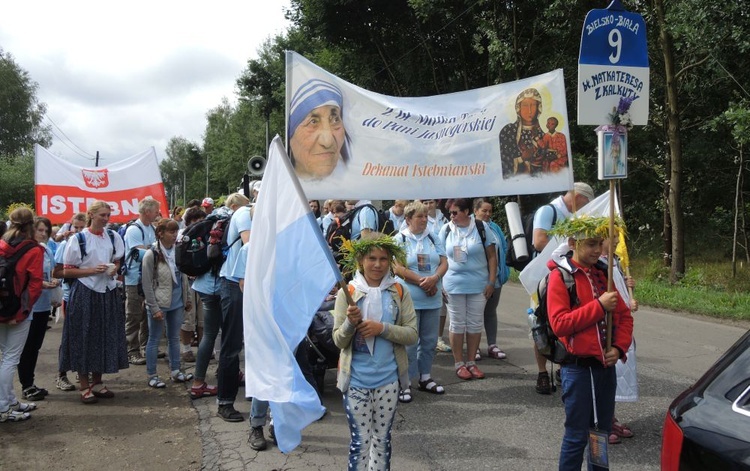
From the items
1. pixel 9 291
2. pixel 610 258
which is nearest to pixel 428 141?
pixel 610 258

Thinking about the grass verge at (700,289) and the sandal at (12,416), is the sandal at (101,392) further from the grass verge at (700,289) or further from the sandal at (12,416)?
the grass verge at (700,289)

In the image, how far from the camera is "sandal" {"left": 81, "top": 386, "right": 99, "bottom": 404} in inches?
225

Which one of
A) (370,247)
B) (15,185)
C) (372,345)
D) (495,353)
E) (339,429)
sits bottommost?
(339,429)

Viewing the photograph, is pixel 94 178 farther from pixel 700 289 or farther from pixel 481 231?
pixel 700 289

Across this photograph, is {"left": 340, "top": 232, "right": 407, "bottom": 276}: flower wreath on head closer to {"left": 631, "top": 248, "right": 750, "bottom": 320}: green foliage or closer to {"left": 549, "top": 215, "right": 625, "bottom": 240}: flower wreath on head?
{"left": 549, "top": 215, "right": 625, "bottom": 240}: flower wreath on head

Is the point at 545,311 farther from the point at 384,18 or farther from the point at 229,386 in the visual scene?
the point at 384,18

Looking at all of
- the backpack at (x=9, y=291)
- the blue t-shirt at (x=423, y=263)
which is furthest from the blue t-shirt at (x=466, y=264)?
the backpack at (x=9, y=291)

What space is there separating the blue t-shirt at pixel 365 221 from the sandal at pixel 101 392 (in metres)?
2.96

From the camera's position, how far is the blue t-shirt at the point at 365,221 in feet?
19.7

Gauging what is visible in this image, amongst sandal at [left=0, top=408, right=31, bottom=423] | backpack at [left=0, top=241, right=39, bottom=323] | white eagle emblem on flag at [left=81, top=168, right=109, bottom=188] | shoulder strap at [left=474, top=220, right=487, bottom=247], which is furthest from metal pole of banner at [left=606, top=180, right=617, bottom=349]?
white eagle emblem on flag at [left=81, top=168, right=109, bottom=188]

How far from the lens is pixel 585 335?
3.27 m

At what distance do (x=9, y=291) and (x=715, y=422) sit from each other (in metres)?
5.40

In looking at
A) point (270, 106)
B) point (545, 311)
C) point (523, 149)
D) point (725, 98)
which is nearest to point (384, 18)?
point (725, 98)

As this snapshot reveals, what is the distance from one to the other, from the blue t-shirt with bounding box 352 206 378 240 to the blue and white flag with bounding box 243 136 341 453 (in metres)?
2.57
